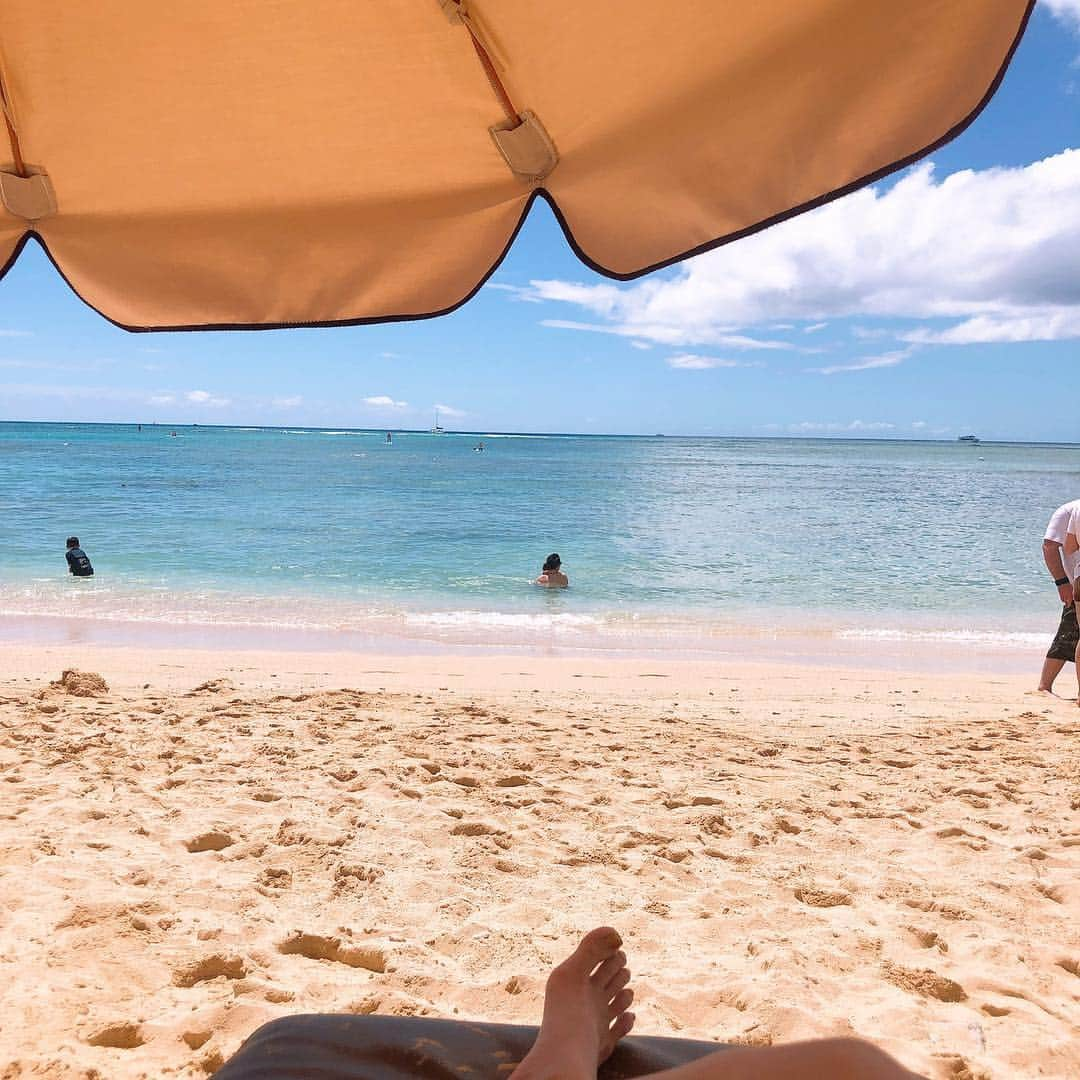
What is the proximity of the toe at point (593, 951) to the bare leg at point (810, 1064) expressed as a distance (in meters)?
0.68

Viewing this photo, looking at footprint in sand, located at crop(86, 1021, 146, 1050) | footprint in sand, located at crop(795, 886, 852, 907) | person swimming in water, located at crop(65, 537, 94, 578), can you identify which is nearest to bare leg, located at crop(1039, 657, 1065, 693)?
footprint in sand, located at crop(795, 886, 852, 907)

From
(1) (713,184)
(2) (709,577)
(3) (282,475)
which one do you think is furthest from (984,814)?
(3) (282,475)

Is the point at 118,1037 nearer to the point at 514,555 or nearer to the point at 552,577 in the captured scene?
the point at 552,577

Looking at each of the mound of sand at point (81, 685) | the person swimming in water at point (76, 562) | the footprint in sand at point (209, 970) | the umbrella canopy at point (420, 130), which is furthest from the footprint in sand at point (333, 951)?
the person swimming in water at point (76, 562)

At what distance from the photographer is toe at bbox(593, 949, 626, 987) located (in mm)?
2068

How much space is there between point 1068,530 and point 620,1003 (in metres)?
5.81

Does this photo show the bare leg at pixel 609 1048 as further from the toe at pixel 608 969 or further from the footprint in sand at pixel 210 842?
the footprint in sand at pixel 210 842

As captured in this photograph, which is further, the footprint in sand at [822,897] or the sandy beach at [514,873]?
the footprint in sand at [822,897]

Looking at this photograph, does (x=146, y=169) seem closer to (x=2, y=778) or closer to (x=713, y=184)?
(x=713, y=184)

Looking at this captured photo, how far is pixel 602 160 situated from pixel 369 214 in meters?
0.57

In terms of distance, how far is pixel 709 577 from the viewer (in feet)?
51.0

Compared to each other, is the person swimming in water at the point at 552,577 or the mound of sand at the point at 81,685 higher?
the person swimming in water at the point at 552,577

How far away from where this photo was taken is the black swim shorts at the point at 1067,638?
695 cm

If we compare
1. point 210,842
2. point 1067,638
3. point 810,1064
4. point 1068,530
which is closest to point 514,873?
point 210,842
